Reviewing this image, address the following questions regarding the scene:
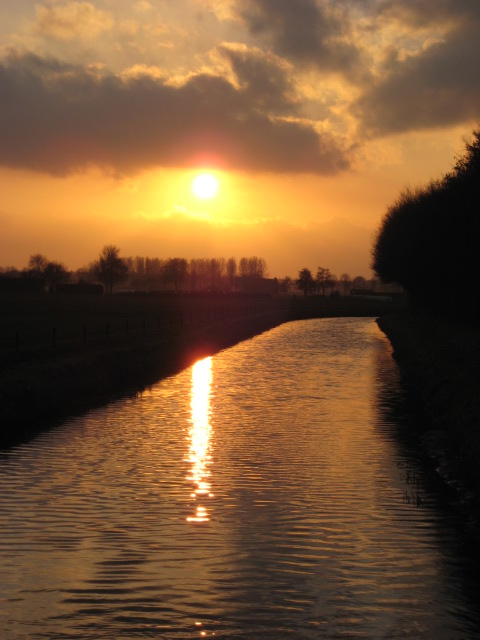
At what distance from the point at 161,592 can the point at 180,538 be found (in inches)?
90.5

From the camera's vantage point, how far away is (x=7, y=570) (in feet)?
34.5

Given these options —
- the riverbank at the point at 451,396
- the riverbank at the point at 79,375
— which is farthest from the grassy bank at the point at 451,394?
the riverbank at the point at 79,375

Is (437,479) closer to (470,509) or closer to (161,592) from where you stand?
(470,509)

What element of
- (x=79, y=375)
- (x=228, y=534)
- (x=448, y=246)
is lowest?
(x=228, y=534)

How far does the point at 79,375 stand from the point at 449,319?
29623mm

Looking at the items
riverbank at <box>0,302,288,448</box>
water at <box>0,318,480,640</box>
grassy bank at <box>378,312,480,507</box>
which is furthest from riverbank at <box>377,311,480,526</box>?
riverbank at <box>0,302,288,448</box>

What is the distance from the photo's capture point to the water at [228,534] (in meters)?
9.02

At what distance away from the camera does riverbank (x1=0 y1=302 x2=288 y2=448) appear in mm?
22984

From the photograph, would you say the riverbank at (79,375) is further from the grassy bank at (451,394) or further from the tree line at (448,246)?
the tree line at (448,246)

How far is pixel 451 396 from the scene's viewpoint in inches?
967

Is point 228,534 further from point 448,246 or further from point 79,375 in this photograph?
point 448,246

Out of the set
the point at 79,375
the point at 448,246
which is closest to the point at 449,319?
the point at 448,246

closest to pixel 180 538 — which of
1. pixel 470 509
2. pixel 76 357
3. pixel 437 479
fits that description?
pixel 470 509

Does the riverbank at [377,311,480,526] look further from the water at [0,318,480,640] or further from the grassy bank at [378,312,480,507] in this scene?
the water at [0,318,480,640]
